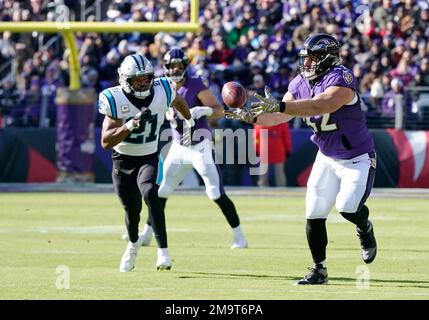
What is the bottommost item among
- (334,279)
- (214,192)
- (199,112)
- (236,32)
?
(334,279)

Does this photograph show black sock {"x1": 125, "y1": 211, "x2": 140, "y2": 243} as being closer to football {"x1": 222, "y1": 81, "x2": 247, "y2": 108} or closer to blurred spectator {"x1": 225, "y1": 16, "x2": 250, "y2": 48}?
football {"x1": 222, "y1": 81, "x2": 247, "y2": 108}

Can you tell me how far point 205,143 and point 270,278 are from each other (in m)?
2.97

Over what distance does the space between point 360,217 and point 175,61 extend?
10.5ft

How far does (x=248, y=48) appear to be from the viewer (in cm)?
2078

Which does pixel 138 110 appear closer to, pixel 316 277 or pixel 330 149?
pixel 330 149

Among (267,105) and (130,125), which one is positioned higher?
(267,105)

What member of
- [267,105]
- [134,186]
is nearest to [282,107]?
[267,105]

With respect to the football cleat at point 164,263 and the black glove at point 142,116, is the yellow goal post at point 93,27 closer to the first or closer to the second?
the football cleat at point 164,263

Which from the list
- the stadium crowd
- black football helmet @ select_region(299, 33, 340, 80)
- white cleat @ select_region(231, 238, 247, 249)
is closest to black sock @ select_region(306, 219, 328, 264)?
black football helmet @ select_region(299, 33, 340, 80)

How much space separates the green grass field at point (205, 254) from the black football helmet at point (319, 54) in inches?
61.5

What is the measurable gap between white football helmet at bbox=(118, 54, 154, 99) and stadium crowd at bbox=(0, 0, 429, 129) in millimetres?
9751

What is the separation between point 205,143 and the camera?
11.5 m
